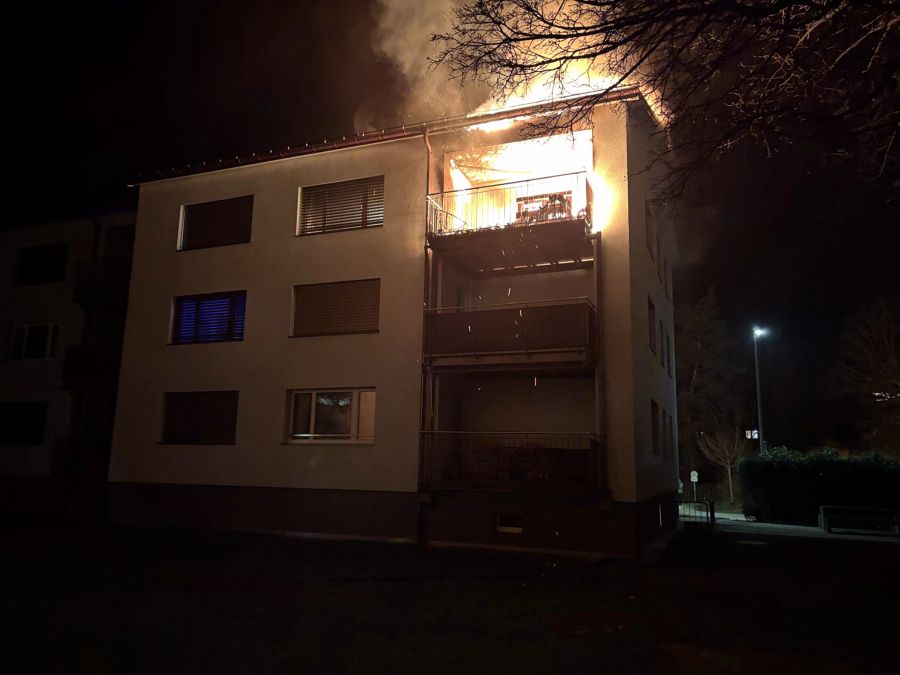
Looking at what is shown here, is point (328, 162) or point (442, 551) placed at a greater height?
Answer: point (328, 162)

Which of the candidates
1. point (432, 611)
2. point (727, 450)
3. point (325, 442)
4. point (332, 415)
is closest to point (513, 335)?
point (332, 415)

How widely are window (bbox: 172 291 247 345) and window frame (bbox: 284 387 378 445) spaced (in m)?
2.25

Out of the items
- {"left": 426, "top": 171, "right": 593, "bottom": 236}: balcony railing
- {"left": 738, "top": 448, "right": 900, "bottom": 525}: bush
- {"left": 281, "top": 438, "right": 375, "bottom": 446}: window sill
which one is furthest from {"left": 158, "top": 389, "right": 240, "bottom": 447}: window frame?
{"left": 738, "top": 448, "right": 900, "bottom": 525}: bush

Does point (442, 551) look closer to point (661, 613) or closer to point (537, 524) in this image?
point (537, 524)

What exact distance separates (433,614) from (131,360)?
1210 cm

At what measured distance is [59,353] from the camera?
20781 millimetres

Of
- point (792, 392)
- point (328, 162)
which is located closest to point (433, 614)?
point (328, 162)

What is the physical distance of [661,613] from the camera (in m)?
7.81

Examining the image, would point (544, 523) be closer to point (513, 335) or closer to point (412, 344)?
point (513, 335)

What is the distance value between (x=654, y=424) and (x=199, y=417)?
10631 mm

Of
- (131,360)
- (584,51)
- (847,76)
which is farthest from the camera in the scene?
(131,360)

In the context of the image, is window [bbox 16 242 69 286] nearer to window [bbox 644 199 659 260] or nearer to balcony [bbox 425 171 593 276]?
balcony [bbox 425 171 593 276]

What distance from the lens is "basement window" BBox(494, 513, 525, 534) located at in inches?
493

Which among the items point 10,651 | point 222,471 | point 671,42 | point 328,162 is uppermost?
point 328,162
